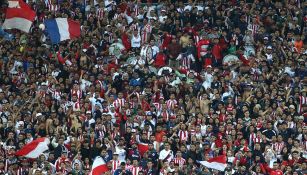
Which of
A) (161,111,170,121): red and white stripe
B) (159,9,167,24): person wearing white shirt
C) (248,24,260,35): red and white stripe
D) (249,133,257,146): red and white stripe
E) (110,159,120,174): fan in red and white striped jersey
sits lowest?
(110,159,120,174): fan in red and white striped jersey

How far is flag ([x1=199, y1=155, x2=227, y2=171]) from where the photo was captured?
41562mm

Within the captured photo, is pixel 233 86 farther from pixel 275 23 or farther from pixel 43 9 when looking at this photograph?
pixel 43 9

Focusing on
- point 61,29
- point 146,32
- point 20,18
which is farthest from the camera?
point 146,32

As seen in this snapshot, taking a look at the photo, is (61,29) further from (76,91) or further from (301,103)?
(301,103)

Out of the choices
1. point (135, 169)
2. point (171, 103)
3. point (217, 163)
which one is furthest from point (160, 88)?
point (217, 163)

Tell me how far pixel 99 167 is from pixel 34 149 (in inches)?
87.5

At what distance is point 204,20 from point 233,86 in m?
4.30

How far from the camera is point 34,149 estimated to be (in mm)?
42000

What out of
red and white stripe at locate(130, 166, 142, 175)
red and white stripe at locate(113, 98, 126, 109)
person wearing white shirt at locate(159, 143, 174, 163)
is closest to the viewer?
red and white stripe at locate(130, 166, 142, 175)

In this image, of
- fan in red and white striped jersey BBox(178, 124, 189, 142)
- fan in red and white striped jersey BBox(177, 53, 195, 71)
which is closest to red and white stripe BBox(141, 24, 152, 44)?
fan in red and white striped jersey BBox(177, 53, 195, 71)

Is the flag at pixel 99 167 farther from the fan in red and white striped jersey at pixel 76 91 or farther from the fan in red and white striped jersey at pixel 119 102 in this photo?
the fan in red and white striped jersey at pixel 76 91

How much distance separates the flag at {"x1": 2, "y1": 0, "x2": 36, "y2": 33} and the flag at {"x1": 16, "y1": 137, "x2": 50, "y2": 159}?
17.5 feet

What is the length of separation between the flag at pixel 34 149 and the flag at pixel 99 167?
1.80 meters

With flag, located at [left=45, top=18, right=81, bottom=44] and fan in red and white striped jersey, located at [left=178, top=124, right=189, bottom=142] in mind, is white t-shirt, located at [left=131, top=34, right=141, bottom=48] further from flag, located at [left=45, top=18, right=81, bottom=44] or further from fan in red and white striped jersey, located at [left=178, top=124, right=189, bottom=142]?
fan in red and white striped jersey, located at [left=178, top=124, right=189, bottom=142]
